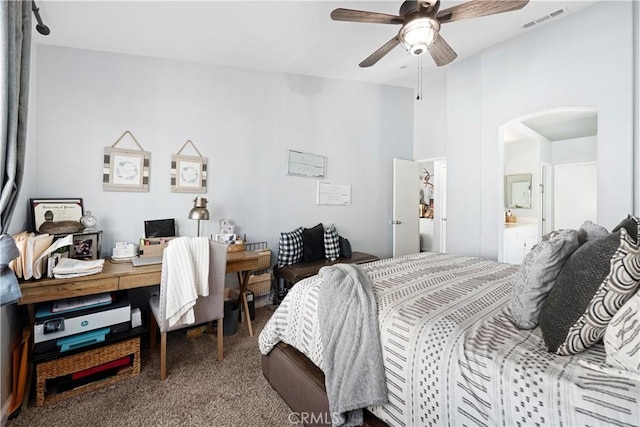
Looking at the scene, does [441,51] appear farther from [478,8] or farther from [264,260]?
[264,260]

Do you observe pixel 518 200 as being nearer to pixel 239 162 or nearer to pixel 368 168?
pixel 368 168

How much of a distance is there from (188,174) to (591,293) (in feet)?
9.85

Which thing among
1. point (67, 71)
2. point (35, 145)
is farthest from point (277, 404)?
point (67, 71)

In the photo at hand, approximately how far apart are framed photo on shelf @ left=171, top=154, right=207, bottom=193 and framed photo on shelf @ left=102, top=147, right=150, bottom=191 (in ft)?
0.77

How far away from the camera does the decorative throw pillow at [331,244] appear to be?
3.43 m

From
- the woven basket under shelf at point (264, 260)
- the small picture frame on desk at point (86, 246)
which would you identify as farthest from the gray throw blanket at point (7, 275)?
the woven basket under shelf at point (264, 260)

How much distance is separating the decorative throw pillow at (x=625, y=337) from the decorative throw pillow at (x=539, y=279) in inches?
10.1

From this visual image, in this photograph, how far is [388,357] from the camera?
1139 millimetres

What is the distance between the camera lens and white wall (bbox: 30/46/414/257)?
7.56 feet

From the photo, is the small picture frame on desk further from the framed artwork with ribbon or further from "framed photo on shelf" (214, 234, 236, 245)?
"framed photo on shelf" (214, 234, 236, 245)

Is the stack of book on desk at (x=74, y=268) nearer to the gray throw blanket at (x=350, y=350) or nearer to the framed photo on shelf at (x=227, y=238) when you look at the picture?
the framed photo on shelf at (x=227, y=238)

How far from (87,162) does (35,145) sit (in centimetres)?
34

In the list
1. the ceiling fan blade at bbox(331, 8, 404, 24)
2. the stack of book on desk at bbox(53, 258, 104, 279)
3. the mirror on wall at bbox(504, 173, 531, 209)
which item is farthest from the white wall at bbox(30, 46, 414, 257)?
the mirror on wall at bbox(504, 173, 531, 209)

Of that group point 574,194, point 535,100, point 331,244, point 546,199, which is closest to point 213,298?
point 331,244
